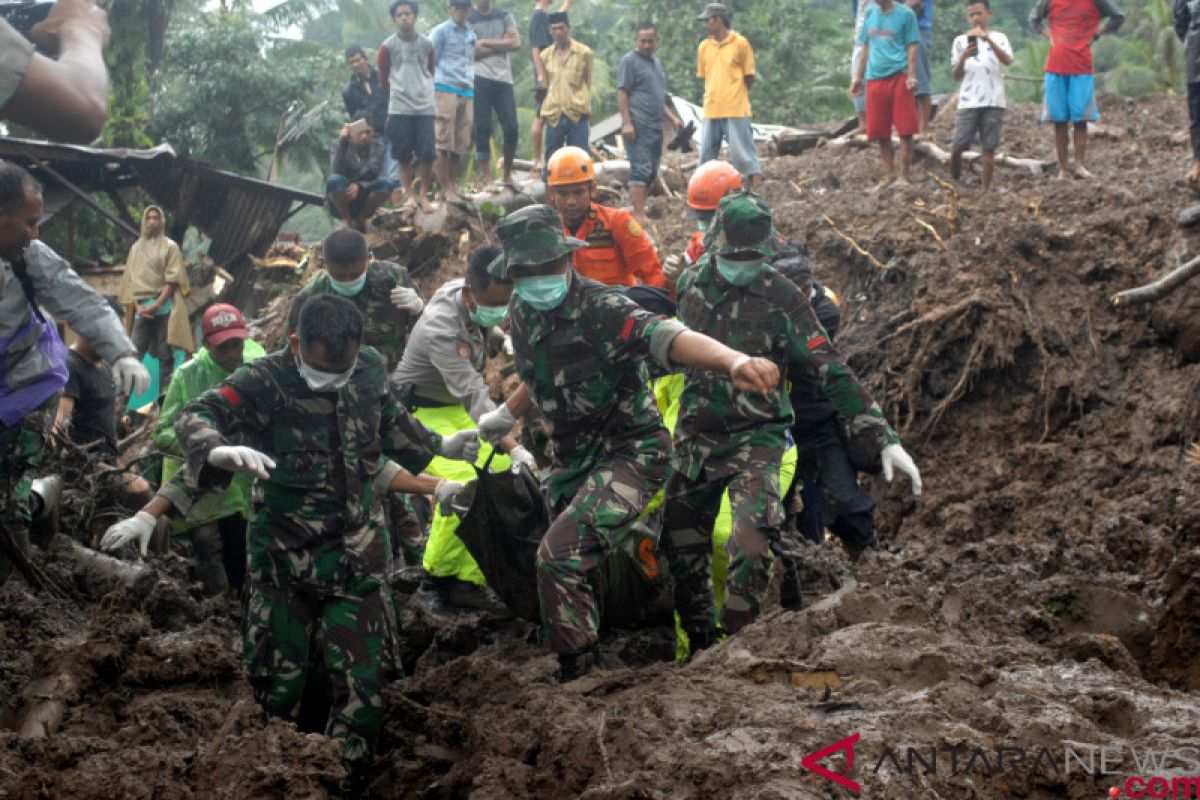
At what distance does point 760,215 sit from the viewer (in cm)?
578

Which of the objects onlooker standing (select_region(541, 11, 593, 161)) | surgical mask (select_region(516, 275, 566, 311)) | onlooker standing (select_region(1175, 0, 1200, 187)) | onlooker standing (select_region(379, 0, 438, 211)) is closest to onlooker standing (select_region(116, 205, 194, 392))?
onlooker standing (select_region(379, 0, 438, 211))

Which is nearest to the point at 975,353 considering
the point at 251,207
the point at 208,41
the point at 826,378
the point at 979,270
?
the point at 979,270

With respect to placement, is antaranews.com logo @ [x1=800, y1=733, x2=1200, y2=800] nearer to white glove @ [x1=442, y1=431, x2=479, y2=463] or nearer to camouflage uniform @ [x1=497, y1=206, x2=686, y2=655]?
camouflage uniform @ [x1=497, y1=206, x2=686, y2=655]

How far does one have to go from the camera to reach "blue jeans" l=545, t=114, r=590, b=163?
12953mm

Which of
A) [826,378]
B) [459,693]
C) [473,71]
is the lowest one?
[459,693]

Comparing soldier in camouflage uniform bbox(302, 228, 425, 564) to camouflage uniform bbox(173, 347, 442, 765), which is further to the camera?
soldier in camouflage uniform bbox(302, 228, 425, 564)

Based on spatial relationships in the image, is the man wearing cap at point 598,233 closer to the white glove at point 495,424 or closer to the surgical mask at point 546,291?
the white glove at point 495,424

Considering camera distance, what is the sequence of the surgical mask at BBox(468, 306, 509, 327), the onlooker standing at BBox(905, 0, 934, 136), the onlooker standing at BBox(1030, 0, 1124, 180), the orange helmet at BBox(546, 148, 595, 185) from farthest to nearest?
the onlooker standing at BBox(905, 0, 934, 136) → the onlooker standing at BBox(1030, 0, 1124, 180) → the orange helmet at BBox(546, 148, 595, 185) → the surgical mask at BBox(468, 306, 509, 327)

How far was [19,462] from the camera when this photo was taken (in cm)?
550

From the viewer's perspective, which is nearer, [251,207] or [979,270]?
[979,270]

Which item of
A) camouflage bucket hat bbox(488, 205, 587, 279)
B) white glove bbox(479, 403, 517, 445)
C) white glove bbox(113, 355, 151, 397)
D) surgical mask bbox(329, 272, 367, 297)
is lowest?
white glove bbox(479, 403, 517, 445)

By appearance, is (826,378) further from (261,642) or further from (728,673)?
(261,642)

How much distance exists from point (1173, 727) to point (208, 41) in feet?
78.9

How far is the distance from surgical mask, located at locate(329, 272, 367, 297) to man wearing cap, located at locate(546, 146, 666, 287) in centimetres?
131
